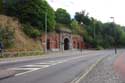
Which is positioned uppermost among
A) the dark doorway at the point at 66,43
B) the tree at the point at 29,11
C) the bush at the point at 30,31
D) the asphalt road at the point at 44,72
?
the tree at the point at 29,11

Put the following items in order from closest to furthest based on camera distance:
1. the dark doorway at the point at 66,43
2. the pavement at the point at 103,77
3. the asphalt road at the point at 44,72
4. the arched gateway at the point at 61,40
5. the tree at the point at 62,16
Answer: the pavement at the point at 103,77 → the asphalt road at the point at 44,72 → the arched gateway at the point at 61,40 → the dark doorway at the point at 66,43 → the tree at the point at 62,16

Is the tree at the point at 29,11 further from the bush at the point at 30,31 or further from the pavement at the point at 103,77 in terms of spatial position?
the pavement at the point at 103,77

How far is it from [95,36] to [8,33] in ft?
232

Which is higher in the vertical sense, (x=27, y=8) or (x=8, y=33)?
(x=27, y=8)

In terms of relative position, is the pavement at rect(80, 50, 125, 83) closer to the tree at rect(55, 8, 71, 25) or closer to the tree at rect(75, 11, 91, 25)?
the tree at rect(55, 8, 71, 25)

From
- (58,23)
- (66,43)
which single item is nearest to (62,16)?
(58,23)

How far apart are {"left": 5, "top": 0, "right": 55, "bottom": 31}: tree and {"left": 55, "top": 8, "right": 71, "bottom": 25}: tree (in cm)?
2629

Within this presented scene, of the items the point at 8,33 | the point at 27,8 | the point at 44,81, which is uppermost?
the point at 27,8

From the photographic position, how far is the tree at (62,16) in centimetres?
10404

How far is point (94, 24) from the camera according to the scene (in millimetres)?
132500

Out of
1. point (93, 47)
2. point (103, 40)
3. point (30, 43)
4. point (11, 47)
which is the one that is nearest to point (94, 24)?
point (103, 40)

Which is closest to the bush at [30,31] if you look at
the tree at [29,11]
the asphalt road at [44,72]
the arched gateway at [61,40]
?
the tree at [29,11]

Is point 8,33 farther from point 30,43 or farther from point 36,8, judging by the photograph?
point 36,8

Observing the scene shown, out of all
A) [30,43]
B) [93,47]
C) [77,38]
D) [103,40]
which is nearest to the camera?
[30,43]
